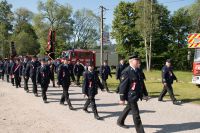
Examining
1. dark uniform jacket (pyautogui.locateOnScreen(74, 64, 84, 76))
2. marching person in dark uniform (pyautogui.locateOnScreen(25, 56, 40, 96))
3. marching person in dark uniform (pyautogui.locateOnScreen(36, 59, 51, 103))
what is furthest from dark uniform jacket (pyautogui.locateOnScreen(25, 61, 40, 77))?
dark uniform jacket (pyautogui.locateOnScreen(74, 64, 84, 76))

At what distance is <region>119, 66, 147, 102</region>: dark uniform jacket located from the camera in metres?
8.53

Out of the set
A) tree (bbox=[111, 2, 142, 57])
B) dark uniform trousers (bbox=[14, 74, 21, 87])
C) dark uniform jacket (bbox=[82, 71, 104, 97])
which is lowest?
dark uniform trousers (bbox=[14, 74, 21, 87])

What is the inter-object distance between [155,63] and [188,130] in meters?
45.1

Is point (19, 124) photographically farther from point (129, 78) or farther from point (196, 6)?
point (196, 6)

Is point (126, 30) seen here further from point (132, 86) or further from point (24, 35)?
point (132, 86)

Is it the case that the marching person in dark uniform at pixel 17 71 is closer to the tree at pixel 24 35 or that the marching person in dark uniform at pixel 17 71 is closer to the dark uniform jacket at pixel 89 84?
the dark uniform jacket at pixel 89 84

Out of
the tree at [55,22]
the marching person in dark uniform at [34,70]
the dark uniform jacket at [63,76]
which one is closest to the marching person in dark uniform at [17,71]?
the marching person in dark uniform at [34,70]

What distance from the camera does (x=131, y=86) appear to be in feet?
28.1

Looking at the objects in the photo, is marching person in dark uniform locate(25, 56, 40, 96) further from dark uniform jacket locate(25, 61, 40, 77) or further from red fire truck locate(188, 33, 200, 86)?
red fire truck locate(188, 33, 200, 86)

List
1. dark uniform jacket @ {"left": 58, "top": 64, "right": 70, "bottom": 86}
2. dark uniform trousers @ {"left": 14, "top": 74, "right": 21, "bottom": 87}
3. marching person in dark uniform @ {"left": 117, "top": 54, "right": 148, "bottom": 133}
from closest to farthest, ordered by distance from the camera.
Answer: marching person in dark uniform @ {"left": 117, "top": 54, "right": 148, "bottom": 133} → dark uniform jacket @ {"left": 58, "top": 64, "right": 70, "bottom": 86} → dark uniform trousers @ {"left": 14, "top": 74, "right": 21, "bottom": 87}

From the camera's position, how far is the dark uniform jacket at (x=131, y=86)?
8.53m

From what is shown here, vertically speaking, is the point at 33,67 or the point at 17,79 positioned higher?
the point at 33,67

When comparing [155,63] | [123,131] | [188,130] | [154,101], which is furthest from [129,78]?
[155,63]

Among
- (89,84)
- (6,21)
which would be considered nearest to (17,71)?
(89,84)
